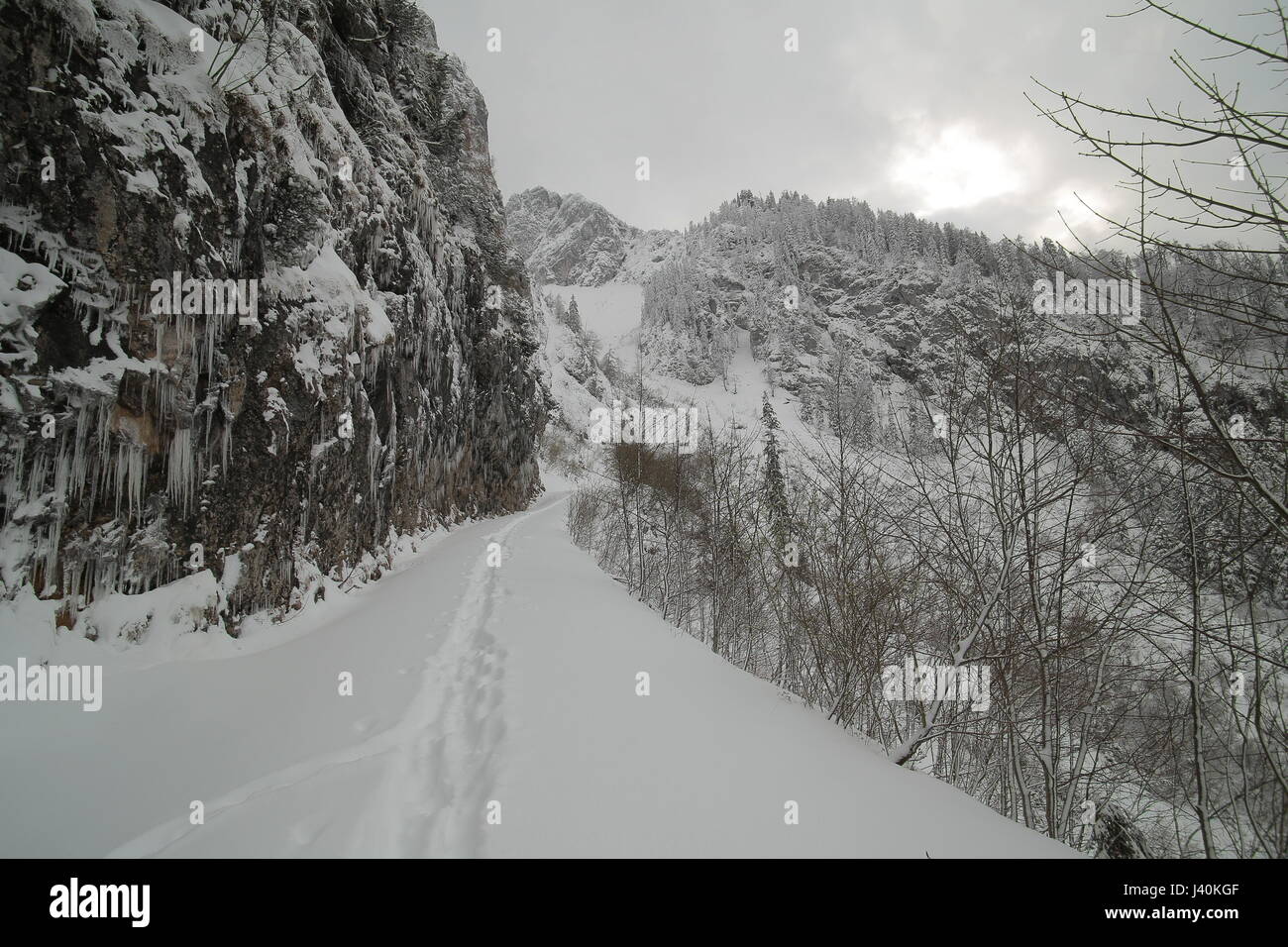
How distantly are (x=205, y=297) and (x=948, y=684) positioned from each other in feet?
28.6

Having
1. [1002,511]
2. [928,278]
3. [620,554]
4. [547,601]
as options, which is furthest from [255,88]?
[928,278]

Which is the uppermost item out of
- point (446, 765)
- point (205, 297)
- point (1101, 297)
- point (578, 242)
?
point (578, 242)

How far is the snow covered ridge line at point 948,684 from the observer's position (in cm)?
403

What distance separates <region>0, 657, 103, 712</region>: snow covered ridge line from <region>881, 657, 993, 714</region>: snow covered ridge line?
6.70m

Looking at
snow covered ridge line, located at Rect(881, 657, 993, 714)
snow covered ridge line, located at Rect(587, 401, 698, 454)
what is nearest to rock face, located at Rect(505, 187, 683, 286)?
snow covered ridge line, located at Rect(587, 401, 698, 454)

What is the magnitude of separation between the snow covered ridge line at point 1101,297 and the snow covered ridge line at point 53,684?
6799 mm

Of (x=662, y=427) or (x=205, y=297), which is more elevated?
(x=205, y=297)

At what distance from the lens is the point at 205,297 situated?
16.9ft
